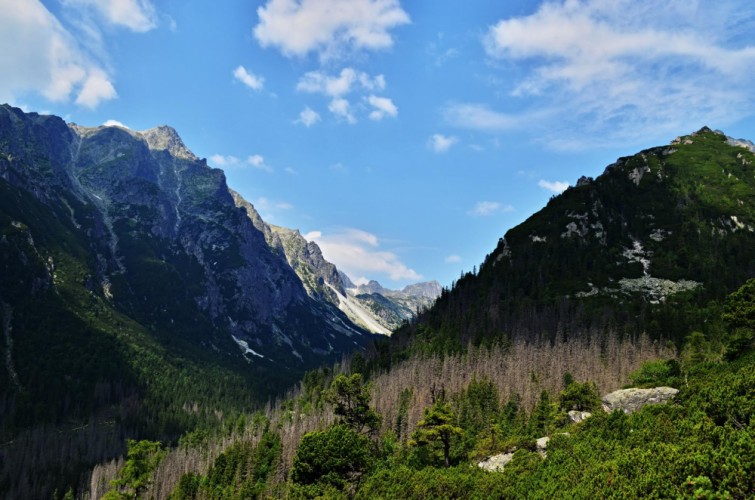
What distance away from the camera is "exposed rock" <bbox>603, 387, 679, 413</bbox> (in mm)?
75500

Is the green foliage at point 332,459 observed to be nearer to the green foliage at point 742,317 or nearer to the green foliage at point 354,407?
the green foliage at point 354,407

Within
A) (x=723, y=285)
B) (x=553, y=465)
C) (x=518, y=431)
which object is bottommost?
(x=518, y=431)

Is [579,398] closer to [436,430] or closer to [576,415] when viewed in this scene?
[576,415]

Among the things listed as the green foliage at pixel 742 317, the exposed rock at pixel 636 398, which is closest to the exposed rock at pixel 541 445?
the exposed rock at pixel 636 398

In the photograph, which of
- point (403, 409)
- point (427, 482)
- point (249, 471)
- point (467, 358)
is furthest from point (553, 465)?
point (467, 358)

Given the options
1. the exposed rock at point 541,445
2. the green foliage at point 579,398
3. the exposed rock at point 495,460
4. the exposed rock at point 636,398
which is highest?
the exposed rock at point 636,398

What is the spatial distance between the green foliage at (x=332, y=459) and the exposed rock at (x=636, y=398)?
129 ft

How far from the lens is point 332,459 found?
224 ft

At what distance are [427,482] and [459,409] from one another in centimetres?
8422

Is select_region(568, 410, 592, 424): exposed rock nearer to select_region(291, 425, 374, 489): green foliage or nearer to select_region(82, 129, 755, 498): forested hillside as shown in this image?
select_region(82, 129, 755, 498): forested hillside

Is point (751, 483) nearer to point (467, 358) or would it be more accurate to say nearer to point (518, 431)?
point (518, 431)

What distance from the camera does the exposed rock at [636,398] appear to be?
2972 inches

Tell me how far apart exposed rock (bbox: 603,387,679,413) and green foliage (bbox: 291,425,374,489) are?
129 ft

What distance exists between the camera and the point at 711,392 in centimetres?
3828
